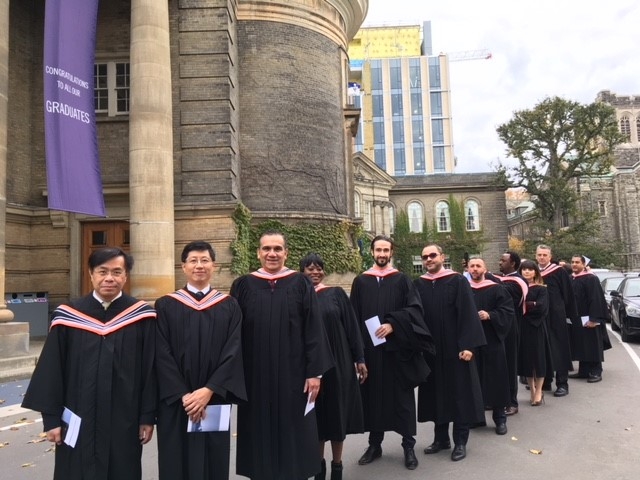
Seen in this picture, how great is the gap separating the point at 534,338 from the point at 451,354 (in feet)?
9.07

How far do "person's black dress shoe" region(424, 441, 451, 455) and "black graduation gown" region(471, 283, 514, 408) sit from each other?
967mm

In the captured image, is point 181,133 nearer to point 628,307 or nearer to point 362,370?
point 362,370

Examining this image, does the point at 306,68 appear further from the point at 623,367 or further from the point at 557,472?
the point at 557,472

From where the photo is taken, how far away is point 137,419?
12.0ft

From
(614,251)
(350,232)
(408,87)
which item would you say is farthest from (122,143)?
(408,87)

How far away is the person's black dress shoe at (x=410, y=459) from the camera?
17.5 feet

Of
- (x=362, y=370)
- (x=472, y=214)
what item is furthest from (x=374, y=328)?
(x=472, y=214)

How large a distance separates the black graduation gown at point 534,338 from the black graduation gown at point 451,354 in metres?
2.50

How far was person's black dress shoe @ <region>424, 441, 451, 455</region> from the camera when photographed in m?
5.80

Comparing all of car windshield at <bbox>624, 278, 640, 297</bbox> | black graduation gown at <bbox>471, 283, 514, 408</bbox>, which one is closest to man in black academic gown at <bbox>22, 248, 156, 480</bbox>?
black graduation gown at <bbox>471, 283, 514, 408</bbox>

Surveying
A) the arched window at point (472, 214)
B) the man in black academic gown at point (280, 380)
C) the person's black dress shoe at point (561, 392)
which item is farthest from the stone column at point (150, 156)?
the arched window at point (472, 214)

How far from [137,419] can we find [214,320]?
810mm

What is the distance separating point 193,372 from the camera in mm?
3822

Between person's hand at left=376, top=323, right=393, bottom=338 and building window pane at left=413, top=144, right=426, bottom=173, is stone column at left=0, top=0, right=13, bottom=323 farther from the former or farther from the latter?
building window pane at left=413, top=144, right=426, bottom=173
